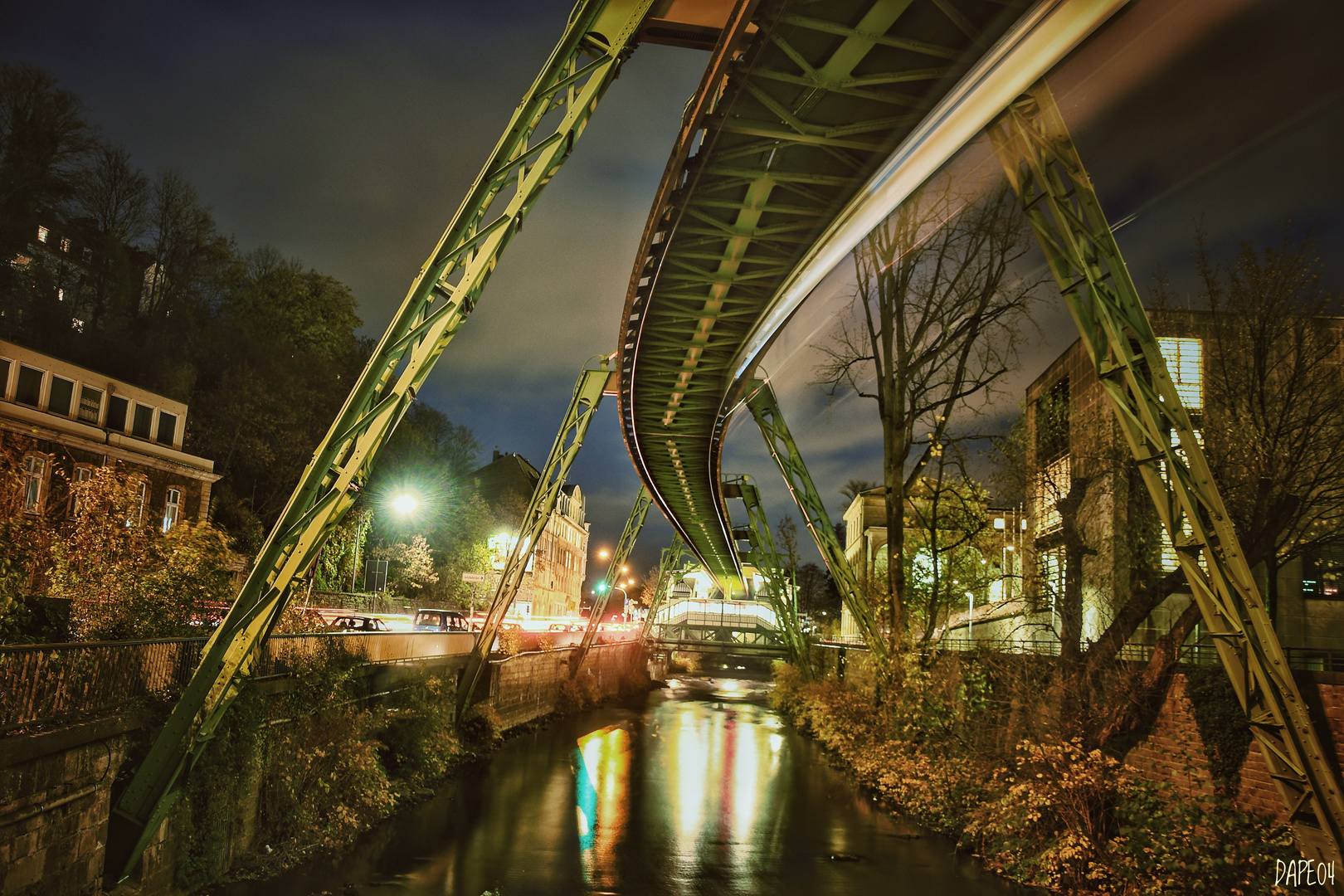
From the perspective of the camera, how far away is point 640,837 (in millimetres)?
14992

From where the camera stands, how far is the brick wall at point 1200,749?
9.60 metres

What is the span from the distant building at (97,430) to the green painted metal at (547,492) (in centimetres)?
979

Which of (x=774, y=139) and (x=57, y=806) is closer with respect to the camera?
(x=57, y=806)

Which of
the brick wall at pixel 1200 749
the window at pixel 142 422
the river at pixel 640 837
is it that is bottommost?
the river at pixel 640 837

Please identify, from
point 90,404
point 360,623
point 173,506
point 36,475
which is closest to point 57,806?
point 360,623

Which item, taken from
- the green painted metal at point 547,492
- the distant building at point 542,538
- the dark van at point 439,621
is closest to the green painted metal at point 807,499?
the green painted metal at point 547,492

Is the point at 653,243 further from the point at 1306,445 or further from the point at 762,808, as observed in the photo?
the point at 762,808

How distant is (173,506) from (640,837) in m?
25.5

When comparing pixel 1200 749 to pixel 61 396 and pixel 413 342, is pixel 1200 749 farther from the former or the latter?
pixel 61 396

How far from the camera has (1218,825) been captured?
966 centimetres

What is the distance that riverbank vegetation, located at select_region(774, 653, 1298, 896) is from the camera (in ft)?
31.7

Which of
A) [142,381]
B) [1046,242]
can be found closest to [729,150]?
[1046,242]

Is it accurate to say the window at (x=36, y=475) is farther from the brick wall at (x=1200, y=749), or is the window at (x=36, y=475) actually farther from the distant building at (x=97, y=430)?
the brick wall at (x=1200, y=749)

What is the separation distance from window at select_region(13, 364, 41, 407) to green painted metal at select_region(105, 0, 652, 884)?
22919mm
